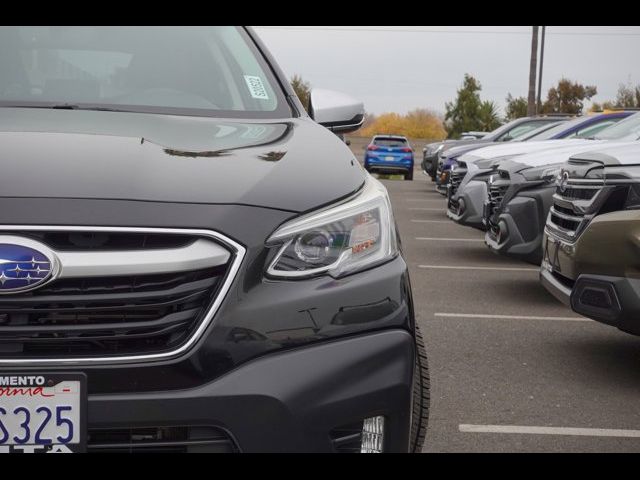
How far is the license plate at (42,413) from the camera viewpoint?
7.18 feet

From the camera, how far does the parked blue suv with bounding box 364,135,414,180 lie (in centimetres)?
3338

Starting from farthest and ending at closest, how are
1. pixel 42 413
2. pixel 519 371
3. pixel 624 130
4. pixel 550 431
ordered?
1. pixel 624 130
2. pixel 519 371
3. pixel 550 431
4. pixel 42 413

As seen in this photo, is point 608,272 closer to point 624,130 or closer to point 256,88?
point 256,88

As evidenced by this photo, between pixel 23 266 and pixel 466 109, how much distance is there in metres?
70.7

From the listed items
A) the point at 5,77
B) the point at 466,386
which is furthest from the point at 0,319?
the point at 466,386

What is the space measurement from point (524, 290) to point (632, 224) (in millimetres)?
3883

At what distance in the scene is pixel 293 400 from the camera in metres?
→ 2.29

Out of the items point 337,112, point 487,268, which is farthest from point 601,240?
point 487,268

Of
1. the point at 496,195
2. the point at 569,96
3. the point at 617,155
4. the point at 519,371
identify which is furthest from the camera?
the point at 569,96

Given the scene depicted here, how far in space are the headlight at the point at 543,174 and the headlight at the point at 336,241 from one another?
17.6 ft

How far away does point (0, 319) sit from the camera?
2244mm

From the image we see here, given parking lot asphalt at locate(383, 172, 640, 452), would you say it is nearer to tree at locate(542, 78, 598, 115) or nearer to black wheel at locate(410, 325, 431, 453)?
black wheel at locate(410, 325, 431, 453)
